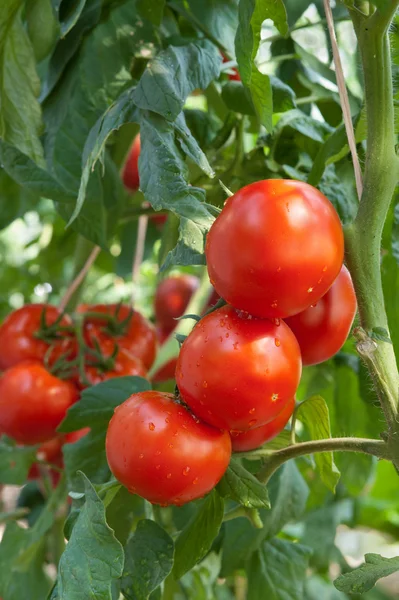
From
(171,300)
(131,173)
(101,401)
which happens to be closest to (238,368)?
(101,401)

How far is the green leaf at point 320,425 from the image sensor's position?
1.90 feet

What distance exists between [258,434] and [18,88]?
422 mm

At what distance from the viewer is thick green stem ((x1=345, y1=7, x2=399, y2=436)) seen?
0.48 m

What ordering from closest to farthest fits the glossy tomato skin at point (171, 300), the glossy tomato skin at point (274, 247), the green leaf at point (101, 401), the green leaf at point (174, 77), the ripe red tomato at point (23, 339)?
the glossy tomato skin at point (274, 247), the green leaf at point (174, 77), the green leaf at point (101, 401), the ripe red tomato at point (23, 339), the glossy tomato skin at point (171, 300)

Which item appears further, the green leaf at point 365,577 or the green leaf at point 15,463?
the green leaf at point 15,463

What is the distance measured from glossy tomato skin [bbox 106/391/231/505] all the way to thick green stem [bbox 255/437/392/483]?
0.07 metres

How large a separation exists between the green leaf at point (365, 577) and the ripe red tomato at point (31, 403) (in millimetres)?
458

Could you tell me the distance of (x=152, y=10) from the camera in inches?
28.3

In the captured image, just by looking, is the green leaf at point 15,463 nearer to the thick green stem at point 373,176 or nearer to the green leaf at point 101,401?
the green leaf at point 101,401

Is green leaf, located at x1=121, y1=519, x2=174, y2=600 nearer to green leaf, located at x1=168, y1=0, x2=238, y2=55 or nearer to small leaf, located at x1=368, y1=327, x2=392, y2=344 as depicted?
small leaf, located at x1=368, y1=327, x2=392, y2=344

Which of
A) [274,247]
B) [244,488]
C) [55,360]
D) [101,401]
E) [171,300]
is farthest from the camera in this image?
[171,300]

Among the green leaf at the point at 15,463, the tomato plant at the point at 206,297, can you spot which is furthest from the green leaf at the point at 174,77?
the green leaf at the point at 15,463

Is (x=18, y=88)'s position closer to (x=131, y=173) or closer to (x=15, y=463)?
(x=131, y=173)

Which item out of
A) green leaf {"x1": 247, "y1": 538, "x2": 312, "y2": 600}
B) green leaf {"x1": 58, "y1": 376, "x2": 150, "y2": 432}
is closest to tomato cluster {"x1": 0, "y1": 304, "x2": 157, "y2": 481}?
green leaf {"x1": 58, "y1": 376, "x2": 150, "y2": 432}
